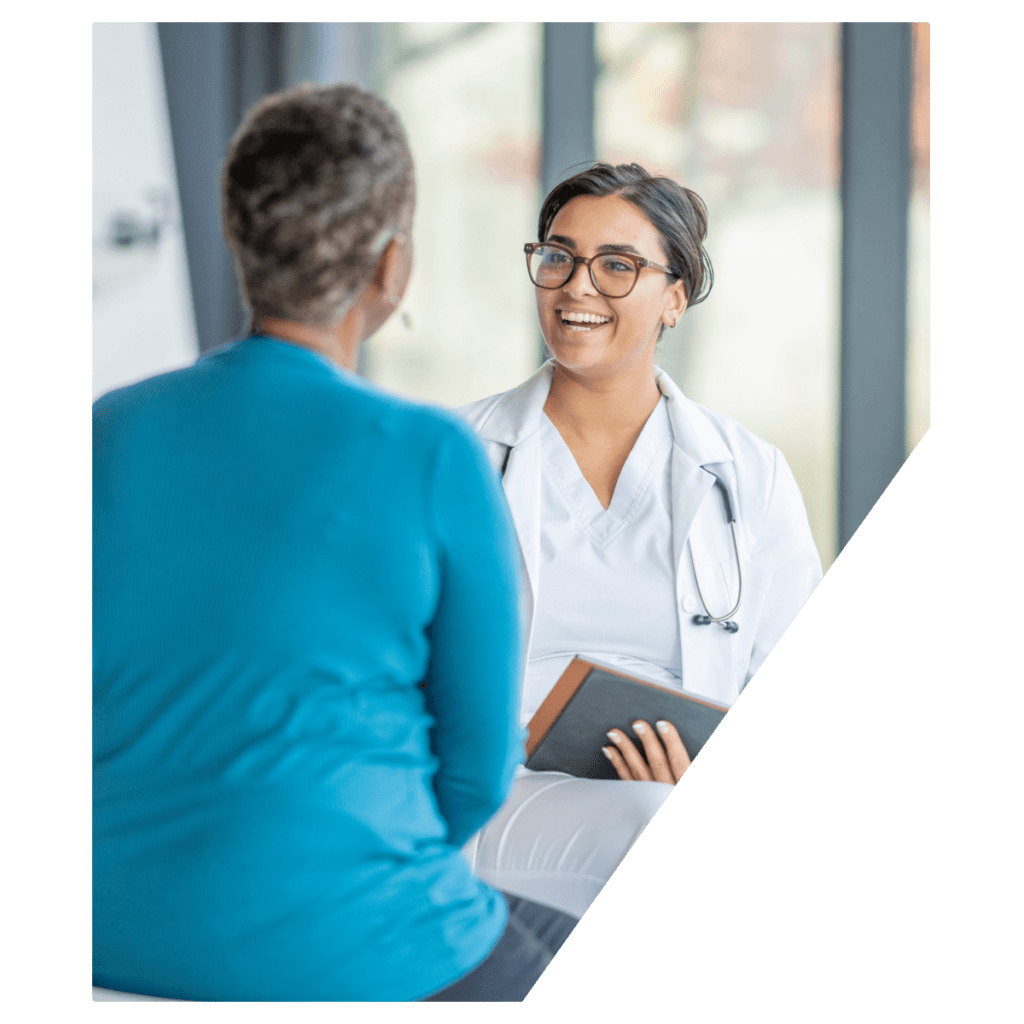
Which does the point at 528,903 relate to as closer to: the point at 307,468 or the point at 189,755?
the point at 189,755

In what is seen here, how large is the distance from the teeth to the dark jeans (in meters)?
1.00

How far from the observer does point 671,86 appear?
211 centimetres

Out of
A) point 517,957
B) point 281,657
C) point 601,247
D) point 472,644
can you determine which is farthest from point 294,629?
point 601,247

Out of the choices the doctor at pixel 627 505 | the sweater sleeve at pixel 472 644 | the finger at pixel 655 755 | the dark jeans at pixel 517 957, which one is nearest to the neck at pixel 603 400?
the doctor at pixel 627 505

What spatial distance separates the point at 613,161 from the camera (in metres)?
2.04

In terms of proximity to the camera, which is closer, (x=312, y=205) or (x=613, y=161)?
(x=312, y=205)

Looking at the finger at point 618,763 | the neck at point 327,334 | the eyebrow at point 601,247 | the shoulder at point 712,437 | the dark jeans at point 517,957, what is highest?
the eyebrow at point 601,247

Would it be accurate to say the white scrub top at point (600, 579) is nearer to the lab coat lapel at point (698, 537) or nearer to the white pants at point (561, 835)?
the lab coat lapel at point (698, 537)

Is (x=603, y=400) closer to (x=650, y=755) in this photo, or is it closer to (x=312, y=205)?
(x=650, y=755)

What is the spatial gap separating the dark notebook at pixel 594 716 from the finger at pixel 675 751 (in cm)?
1

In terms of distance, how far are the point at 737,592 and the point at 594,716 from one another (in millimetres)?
377

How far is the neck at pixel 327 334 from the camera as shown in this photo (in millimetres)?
1460

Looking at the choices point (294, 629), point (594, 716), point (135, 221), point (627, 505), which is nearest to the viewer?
point (294, 629)

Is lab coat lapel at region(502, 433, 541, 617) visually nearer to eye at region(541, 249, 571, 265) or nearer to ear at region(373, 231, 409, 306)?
eye at region(541, 249, 571, 265)
